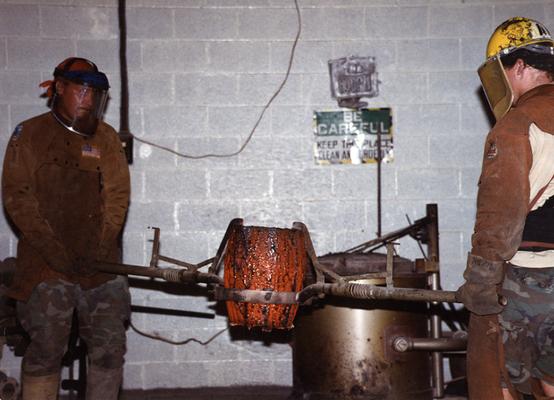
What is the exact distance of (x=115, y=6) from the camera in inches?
233

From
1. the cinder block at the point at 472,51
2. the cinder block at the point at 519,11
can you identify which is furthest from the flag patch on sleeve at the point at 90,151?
the cinder block at the point at 519,11

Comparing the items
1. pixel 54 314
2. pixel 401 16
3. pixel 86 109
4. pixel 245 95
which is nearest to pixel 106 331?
pixel 54 314

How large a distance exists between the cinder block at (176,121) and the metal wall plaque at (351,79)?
1.03 meters

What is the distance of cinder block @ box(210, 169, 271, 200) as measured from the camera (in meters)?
5.97

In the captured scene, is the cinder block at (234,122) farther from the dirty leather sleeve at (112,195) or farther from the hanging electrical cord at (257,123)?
the dirty leather sleeve at (112,195)

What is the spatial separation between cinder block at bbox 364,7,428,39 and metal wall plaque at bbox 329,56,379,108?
9.8 inches

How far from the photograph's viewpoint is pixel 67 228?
470 cm

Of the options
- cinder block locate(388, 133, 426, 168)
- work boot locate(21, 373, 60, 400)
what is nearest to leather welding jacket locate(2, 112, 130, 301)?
work boot locate(21, 373, 60, 400)

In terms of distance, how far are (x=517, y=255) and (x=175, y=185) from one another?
3.12m

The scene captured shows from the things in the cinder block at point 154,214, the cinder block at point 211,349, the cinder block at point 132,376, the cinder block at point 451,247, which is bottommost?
the cinder block at point 132,376

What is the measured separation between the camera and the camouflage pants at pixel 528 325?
11.0 ft

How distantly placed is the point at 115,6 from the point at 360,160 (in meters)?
2.19

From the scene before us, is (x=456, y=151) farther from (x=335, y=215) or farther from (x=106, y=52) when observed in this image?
(x=106, y=52)

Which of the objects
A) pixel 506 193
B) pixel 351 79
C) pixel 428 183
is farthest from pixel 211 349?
pixel 506 193
